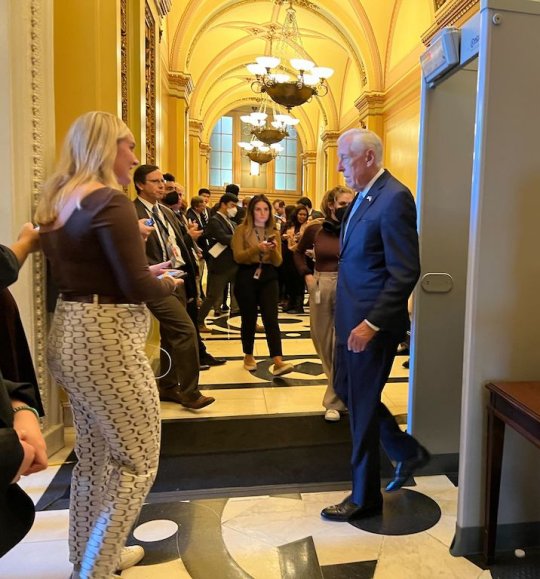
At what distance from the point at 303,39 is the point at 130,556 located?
12.1 metres

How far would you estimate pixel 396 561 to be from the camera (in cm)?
186

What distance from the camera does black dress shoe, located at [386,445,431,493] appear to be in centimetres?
240

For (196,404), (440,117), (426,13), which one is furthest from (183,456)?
(426,13)

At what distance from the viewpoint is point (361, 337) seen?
1.91 meters

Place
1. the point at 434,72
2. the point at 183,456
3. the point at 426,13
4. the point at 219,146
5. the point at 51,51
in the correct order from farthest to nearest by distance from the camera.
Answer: the point at 219,146 < the point at 426,13 < the point at 183,456 < the point at 51,51 < the point at 434,72

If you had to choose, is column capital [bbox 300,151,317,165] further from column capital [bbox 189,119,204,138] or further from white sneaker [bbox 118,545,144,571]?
white sneaker [bbox 118,545,144,571]

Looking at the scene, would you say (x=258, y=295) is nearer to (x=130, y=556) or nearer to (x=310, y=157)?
(x=130, y=556)

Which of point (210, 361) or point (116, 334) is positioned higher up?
point (116, 334)

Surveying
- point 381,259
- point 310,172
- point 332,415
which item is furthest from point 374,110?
point 381,259

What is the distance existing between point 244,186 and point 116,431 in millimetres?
19925

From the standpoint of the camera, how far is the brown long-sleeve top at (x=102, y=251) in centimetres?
134

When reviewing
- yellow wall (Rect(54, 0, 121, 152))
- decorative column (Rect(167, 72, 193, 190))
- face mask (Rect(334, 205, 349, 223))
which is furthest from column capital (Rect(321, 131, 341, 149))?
yellow wall (Rect(54, 0, 121, 152))

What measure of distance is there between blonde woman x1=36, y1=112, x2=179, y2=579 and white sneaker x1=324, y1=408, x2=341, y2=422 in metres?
1.85

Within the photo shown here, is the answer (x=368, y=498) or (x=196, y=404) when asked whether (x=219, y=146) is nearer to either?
(x=196, y=404)
